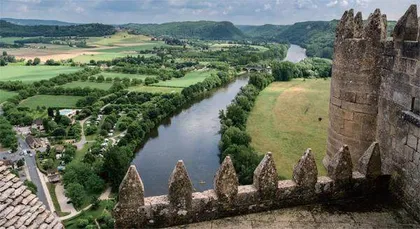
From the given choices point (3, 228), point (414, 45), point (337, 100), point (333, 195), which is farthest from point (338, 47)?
point (3, 228)

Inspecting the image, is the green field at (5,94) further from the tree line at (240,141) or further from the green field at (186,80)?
the tree line at (240,141)

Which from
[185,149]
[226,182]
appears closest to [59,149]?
[185,149]

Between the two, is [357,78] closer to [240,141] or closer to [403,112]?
[403,112]

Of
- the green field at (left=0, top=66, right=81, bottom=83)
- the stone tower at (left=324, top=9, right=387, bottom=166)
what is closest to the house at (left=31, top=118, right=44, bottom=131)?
the green field at (left=0, top=66, right=81, bottom=83)

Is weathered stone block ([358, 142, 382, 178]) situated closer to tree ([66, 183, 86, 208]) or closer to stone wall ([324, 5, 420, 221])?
stone wall ([324, 5, 420, 221])

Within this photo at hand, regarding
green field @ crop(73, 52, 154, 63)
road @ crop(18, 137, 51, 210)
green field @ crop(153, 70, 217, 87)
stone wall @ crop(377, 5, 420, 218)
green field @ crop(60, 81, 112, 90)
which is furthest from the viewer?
green field @ crop(73, 52, 154, 63)

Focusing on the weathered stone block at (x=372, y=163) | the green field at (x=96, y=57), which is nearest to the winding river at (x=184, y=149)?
the weathered stone block at (x=372, y=163)
